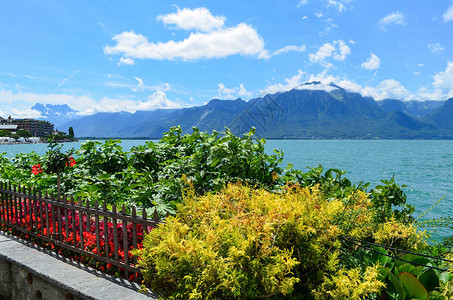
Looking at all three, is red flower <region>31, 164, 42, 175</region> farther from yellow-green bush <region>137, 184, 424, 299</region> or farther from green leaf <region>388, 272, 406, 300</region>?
green leaf <region>388, 272, 406, 300</region>

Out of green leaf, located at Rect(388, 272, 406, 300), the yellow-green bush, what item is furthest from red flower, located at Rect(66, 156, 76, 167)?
green leaf, located at Rect(388, 272, 406, 300)

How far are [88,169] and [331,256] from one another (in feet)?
19.6

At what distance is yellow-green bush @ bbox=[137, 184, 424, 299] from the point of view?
211cm

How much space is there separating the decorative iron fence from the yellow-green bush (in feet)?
3.54

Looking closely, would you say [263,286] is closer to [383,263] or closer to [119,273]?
[383,263]

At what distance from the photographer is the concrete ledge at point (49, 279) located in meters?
3.59

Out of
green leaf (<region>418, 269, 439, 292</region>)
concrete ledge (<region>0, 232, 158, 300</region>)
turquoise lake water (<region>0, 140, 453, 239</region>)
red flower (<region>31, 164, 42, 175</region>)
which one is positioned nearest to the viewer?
green leaf (<region>418, 269, 439, 292</region>)

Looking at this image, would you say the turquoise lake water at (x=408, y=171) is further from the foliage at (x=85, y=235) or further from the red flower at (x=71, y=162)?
the foliage at (x=85, y=235)

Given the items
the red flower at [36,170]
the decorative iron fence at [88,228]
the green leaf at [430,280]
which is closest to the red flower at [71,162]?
the red flower at [36,170]

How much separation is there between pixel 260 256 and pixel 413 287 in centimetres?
126

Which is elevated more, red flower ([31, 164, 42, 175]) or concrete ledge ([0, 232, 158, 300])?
red flower ([31, 164, 42, 175])

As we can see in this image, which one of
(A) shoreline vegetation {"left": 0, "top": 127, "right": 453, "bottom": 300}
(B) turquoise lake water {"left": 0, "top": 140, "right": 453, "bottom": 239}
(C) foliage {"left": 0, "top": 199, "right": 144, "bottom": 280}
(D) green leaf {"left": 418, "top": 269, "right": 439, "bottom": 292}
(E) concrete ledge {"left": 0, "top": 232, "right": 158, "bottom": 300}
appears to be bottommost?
(B) turquoise lake water {"left": 0, "top": 140, "right": 453, "bottom": 239}

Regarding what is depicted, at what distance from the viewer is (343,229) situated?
277 cm

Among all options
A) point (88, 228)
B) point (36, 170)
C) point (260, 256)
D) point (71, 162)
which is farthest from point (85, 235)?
point (36, 170)
